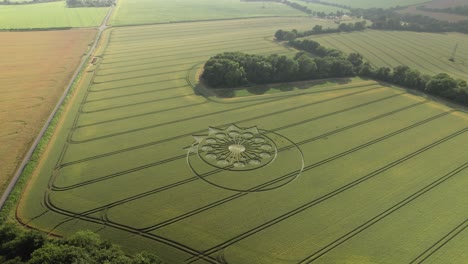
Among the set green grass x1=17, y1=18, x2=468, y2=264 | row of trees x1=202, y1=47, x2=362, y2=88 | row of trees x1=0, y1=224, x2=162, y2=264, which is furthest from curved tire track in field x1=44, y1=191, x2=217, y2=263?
row of trees x1=202, y1=47, x2=362, y2=88

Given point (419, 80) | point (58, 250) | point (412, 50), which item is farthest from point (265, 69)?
point (412, 50)

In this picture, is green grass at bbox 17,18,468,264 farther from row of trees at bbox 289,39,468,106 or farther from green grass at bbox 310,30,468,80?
green grass at bbox 310,30,468,80

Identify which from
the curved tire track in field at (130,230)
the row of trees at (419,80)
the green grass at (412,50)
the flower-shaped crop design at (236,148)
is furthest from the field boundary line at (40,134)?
the green grass at (412,50)

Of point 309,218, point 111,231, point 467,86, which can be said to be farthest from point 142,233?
point 467,86

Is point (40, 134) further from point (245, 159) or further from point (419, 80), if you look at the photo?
point (419, 80)

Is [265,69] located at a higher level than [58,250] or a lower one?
higher

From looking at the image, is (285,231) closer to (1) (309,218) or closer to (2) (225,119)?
(1) (309,218)

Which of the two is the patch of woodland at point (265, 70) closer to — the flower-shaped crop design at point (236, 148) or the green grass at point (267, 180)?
the green grass at point (267, 180)
